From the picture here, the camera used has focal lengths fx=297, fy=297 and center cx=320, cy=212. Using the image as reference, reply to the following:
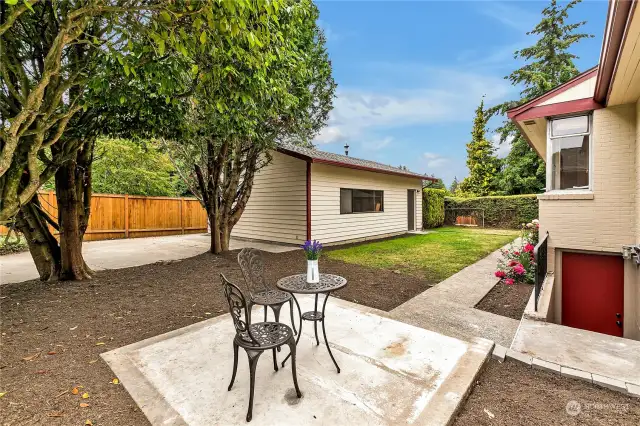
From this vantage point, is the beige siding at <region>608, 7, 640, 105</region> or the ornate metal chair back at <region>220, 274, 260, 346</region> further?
the beige siding at <region>608, 7, 640, 105</region>

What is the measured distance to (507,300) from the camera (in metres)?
4.70

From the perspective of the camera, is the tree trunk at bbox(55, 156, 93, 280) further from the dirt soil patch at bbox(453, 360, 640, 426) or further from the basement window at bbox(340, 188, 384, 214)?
the basement window at bbox(340, 188, 384, 214)

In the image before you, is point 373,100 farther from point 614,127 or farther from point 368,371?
point 368,371

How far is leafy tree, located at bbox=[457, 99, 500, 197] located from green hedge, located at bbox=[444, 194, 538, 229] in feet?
22.8

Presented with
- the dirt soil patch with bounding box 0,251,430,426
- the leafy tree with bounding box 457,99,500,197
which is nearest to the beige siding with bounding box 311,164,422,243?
the dirt soil patch with bounding box 0,251,430,426

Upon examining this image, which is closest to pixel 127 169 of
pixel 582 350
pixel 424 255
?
pixel 424 255

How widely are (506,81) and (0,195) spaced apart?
75.0 ft

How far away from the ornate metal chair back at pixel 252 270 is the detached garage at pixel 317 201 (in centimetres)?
586

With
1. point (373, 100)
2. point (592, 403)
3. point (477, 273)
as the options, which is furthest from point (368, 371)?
point (373, 100)

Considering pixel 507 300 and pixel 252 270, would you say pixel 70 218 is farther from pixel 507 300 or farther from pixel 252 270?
pixel 507 300

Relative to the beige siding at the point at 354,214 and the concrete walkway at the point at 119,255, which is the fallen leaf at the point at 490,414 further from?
the beige siding at the point at 354,214

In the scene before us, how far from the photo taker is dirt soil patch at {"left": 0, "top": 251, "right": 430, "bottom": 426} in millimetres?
2164

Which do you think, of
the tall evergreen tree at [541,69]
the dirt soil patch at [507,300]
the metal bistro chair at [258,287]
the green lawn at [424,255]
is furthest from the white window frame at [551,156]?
the tall evergreen tree at [541,69]

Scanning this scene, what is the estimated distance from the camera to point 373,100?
660 inches
